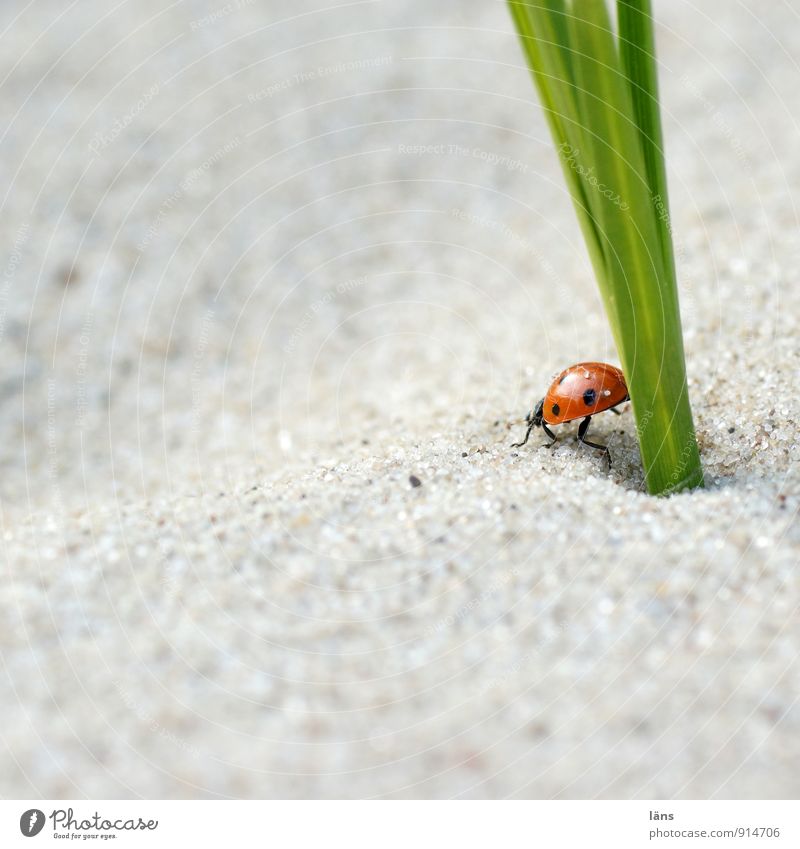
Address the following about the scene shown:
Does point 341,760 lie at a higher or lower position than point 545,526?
lower

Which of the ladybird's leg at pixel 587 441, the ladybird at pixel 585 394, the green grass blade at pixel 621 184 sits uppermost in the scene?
the green grass blade at pixel 621 184

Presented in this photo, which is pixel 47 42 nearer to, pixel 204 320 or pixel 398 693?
pixel 204 320

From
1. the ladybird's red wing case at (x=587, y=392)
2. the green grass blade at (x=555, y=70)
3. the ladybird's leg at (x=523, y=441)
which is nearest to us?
the green grass blade at (x=555, y=70)

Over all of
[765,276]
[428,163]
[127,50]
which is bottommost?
[765,276]

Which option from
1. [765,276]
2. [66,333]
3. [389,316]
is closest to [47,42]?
[66,333]

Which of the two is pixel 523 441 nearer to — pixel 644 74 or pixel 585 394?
pixel 585 394

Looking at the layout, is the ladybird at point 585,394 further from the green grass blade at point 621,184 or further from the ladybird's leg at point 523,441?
the green grass blade at point 621,184

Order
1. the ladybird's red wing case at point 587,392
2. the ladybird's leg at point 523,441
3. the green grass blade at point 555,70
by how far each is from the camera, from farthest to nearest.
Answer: the ladybird's leg at point 523,441 → the ladybird's red wing case at point 587,392 → the green grass blade at point 555,70

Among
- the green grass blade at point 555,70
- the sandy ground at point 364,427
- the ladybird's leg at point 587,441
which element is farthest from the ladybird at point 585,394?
the green grass blade at point 555,70
